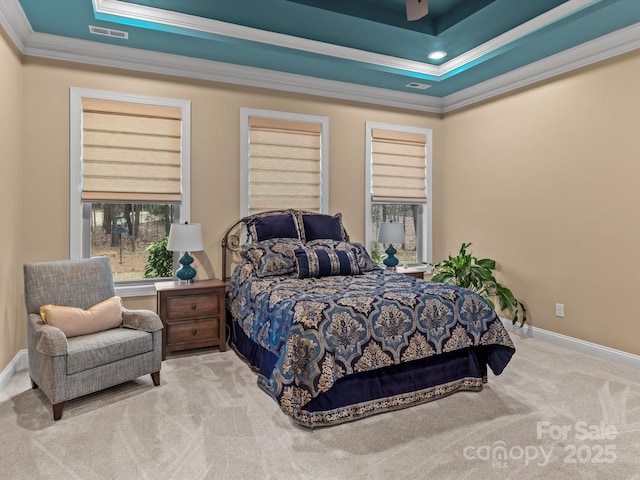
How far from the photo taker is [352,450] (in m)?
2.31

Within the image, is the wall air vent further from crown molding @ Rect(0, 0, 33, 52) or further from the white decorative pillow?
the white decorative pillow

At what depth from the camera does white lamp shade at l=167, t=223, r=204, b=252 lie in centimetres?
386

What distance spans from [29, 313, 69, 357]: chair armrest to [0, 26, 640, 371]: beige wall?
34.4 inches

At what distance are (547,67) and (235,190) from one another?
339 centimetres

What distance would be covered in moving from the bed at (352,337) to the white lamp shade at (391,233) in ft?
3.19

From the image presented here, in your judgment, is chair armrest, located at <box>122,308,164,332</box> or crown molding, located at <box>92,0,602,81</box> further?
crown molding, located at <box>92,0,602,81</box>

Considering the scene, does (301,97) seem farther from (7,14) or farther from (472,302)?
(472,302)

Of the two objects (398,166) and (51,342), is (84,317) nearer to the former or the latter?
(51,342)

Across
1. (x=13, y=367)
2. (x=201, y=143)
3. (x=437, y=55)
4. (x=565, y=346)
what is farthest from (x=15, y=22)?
(x=565, y=346)

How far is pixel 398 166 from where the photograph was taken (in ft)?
17.6

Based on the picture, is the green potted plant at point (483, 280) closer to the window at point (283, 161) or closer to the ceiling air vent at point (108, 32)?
the window at point (283, 161)

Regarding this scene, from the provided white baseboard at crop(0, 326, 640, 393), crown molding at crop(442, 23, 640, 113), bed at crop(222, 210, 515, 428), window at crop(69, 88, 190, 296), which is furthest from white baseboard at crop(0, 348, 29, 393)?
crown molding at crop(442, 23, 640, 113)

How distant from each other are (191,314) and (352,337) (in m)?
1.82

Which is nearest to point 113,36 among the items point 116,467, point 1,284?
point 1,284
